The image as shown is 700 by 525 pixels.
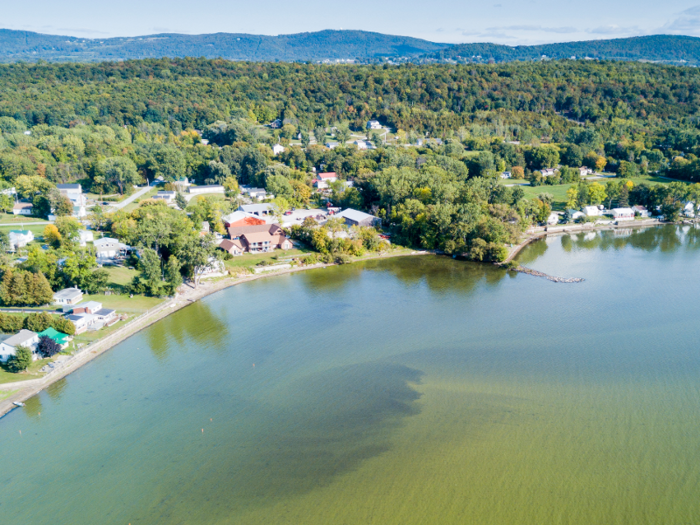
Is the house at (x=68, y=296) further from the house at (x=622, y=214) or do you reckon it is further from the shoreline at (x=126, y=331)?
the house at (x=622, y=214)


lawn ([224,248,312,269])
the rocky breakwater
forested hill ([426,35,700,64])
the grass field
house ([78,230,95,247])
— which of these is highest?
forested hill ([426,35,700,64])

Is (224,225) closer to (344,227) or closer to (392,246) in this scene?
(344,227)

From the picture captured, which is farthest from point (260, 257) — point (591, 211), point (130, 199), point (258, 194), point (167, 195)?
point (591, 211)

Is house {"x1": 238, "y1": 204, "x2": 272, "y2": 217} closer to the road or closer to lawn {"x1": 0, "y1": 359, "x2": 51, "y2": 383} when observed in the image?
the road

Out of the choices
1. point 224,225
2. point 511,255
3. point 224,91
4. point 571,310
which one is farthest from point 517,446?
point 224,91

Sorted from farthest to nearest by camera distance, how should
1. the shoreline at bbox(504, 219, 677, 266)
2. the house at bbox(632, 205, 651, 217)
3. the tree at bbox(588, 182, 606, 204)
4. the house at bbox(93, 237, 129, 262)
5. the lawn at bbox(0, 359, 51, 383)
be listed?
the tree at bbox(588, 182, 606, 204) < the house at bbox(632, 205, 651, 217) < the shoreline at bbox(504, 219, 677, 266) < the house at bbox(93, 237, 129, 262) < the lawn at bbox(0, 359, 51, 383)

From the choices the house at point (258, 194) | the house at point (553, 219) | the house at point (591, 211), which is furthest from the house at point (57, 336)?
the house at point (591, 211)

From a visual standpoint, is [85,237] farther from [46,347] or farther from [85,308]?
[46,347]

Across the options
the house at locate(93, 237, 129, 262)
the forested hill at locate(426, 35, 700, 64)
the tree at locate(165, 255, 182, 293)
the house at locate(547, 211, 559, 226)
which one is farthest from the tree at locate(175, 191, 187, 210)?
the forested hill at locate(426, 35, 700, 64)
